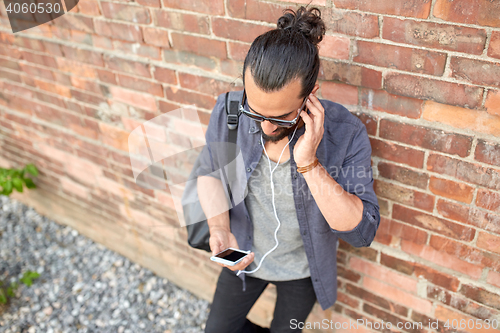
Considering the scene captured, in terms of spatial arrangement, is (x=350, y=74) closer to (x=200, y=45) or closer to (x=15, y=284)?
(x=200, y=45)

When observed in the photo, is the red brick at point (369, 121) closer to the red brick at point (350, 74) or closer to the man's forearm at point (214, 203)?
the red brick at point (350, 74)

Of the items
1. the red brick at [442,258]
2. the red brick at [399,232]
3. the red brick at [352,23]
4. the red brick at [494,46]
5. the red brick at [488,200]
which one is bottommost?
the red brick at [442,258]

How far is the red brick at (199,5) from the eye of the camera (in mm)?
1772

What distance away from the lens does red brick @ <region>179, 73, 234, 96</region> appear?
2.00m

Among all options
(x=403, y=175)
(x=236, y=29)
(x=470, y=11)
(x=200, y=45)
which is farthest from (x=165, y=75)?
(x=470, y=11)

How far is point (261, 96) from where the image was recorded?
134cm

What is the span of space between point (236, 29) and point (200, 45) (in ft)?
0.87

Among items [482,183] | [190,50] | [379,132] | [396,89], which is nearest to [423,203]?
[482,183]

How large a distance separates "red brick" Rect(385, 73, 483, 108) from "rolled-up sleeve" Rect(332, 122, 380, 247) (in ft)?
0.71

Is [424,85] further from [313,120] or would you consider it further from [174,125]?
[174,125]

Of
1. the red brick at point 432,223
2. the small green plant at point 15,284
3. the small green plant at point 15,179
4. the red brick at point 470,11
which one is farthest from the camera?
the small green plant at point 15,179

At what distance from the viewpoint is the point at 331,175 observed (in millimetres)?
1569

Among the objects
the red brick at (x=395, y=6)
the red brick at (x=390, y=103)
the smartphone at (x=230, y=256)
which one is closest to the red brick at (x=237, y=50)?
the red brick at (x=395, y=6)

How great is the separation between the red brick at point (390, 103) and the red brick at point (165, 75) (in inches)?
43.7
